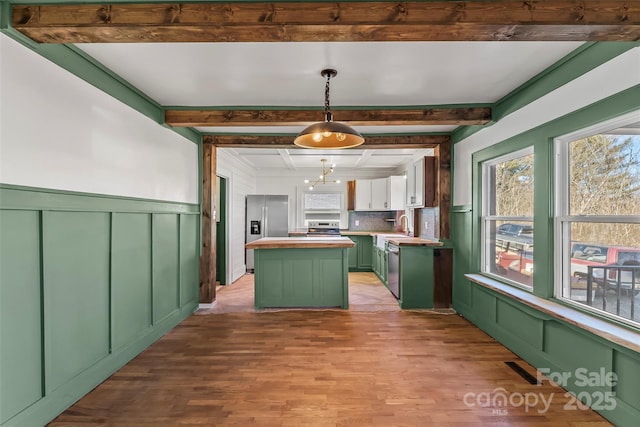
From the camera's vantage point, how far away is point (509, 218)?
10.2 feet

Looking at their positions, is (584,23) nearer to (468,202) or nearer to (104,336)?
(468,202)

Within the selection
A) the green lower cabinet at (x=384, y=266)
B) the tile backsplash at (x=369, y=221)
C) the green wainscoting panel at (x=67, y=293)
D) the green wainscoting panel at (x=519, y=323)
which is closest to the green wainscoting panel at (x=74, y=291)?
the green wainscoting panel at (x=67, y=293)

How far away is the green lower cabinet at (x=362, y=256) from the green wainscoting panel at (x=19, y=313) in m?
5.52

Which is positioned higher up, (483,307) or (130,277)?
(130,277)

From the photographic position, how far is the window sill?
177 centimetres

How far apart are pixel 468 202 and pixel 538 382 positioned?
6.76 feet

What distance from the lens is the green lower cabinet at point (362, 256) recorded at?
6777 millimetres

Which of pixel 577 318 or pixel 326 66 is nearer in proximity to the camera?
pixel 577 318

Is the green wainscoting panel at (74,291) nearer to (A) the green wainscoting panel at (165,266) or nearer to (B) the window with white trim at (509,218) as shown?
(A) the green wainscoting panel at (165,266)

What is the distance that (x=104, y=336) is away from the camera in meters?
2.42

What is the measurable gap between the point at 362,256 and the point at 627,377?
5.04m

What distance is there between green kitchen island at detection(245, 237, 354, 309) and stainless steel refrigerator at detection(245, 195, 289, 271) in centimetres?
230

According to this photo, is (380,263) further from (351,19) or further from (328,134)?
(351,19)

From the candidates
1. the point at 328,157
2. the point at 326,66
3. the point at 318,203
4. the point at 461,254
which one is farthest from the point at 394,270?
the point at 318,203
